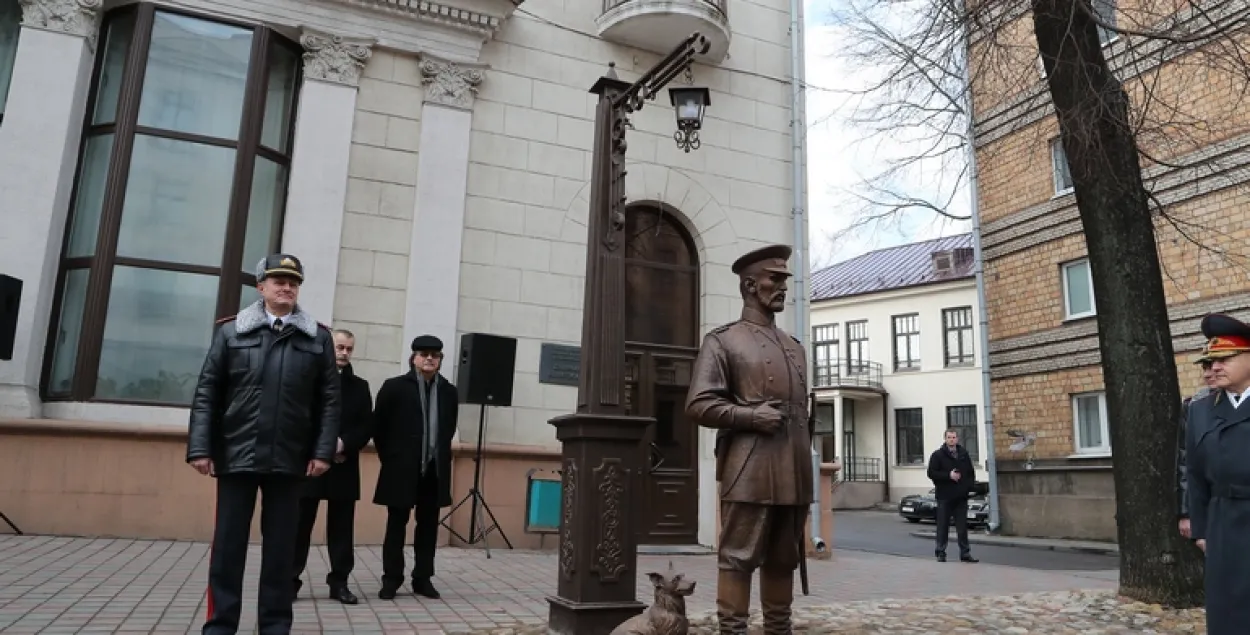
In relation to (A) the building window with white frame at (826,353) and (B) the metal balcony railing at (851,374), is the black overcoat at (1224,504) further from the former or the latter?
(A) the building window with white frame at (826,353)

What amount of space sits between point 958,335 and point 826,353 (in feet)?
23.9

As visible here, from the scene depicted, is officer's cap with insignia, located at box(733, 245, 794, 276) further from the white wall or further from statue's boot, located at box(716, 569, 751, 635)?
the white wall

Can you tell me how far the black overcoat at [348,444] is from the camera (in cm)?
641

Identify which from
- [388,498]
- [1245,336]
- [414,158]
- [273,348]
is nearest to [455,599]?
[388,498]

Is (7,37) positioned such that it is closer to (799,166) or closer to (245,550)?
(245,550)

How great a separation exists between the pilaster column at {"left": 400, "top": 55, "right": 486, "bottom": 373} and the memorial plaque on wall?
1.16 m

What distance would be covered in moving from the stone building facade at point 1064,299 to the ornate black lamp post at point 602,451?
12.8 m

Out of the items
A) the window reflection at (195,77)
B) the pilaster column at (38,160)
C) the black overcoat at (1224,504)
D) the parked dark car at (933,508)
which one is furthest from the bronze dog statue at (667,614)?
the parked dark car at (933,508)

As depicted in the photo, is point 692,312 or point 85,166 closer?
point 85,166

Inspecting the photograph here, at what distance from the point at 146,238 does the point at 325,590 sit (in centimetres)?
560

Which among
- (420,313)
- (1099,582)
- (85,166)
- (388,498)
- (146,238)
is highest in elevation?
(85,166)

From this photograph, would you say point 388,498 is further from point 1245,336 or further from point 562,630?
point 1245,336

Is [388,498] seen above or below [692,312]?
below

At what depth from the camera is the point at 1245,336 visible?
14.6 feet
